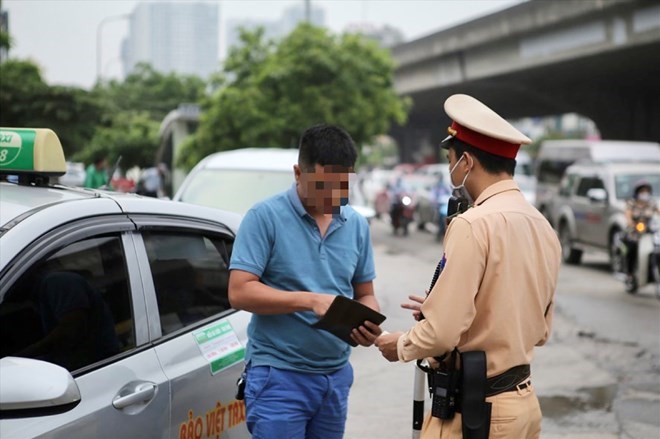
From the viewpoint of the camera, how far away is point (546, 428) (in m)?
6.55

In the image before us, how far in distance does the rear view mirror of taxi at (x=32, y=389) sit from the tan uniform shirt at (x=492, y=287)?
40.6 inches

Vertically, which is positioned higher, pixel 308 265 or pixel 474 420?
pixel 308 265

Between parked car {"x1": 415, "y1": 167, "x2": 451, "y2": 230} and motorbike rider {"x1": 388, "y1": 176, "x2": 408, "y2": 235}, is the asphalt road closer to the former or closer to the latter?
motorbike rider {"x1": 388, "y1": 176, "x2": 408, "y2": 235}

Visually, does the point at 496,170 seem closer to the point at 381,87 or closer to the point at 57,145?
the point at 57,145

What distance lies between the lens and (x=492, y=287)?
9.36 ft

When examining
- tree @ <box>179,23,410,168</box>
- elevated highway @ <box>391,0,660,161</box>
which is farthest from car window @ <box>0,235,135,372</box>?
elevated highway @ <box>391,0,660,161</box>

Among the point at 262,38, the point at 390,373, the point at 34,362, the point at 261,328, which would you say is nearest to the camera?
the point at 34,362

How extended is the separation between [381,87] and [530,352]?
22.9 meters

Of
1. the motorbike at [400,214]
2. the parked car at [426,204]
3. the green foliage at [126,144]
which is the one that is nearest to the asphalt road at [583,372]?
the motorbike at [400,214]

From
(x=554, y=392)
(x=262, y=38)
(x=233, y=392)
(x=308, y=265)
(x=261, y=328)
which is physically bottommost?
(x=554, y=392)

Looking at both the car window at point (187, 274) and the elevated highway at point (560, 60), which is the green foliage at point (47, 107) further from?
the car window at point (187, 274)

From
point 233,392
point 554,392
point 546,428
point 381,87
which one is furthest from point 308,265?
point 381,87

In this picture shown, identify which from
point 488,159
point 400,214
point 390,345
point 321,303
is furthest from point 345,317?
point 400,214

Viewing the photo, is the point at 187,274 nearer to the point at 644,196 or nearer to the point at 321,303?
the point at 321,303
